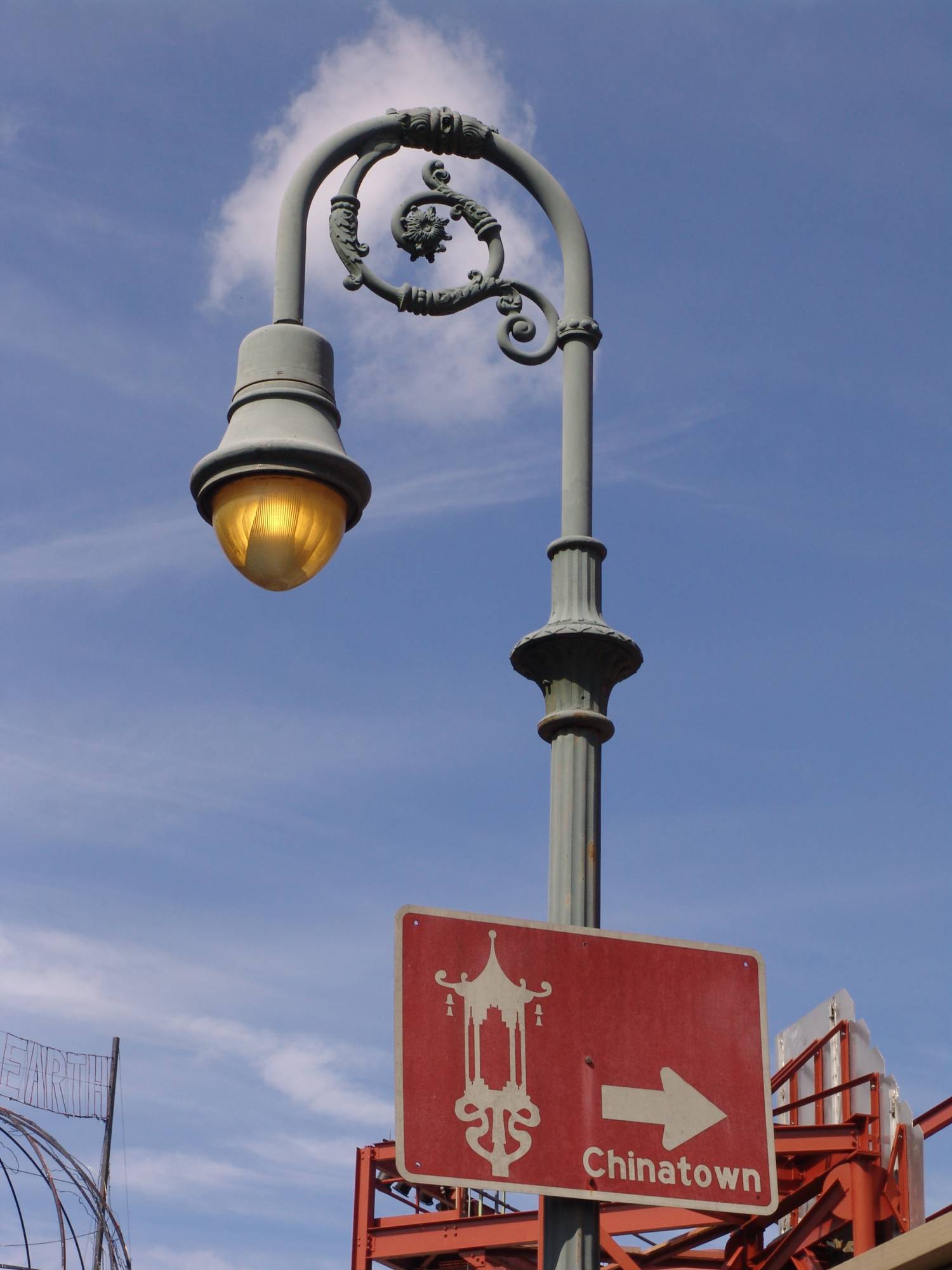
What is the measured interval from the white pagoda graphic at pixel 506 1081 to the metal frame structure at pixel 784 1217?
9.92m

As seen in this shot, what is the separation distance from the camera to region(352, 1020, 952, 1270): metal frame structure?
1522 cm

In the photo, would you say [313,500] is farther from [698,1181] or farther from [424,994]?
[698,1181]

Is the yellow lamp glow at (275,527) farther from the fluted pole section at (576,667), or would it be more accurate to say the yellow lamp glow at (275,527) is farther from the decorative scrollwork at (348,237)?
the decorative scrollwork at (348,237)

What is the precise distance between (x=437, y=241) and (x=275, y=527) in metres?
1.71

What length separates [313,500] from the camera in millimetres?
5543

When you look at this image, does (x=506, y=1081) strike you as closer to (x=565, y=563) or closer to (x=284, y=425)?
(x=565, y=563)

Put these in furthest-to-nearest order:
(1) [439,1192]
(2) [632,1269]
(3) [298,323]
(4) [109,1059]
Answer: (4) [109,1059] → (1) [439,1192] → (2) [632,1269] → (3) [298,323]

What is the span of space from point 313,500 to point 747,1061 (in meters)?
2.23

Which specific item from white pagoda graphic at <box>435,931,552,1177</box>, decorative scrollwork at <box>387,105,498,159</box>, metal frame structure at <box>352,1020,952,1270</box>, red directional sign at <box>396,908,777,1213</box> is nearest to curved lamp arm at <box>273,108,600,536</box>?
decorative scrollwork at <box>387,105,498,159</box>

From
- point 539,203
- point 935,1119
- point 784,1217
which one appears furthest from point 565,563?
point 784,1217

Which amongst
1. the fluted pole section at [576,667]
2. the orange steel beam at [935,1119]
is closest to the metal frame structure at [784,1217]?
the orange steel beam at [935,1119]

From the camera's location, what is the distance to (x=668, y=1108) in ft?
15.2

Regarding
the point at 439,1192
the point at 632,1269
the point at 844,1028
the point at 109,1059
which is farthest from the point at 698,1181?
the point at 109,1059

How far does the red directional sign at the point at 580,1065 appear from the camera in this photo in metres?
4.45
